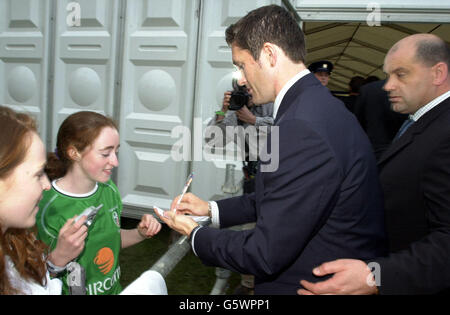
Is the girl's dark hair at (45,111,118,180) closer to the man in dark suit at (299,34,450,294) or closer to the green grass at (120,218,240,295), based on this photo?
the man in dark suit at (299,34,450,294)

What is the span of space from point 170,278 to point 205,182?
38.3 inches

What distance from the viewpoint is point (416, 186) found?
1.40m

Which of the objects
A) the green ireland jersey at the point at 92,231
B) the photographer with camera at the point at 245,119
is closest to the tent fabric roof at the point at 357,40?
the photographer with camera at the point at 245,119

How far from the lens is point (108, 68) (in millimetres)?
3279

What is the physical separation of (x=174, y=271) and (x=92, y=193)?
178cm

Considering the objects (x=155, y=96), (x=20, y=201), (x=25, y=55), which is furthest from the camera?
(x=25, y=55)

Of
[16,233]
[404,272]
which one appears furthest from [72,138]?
[404,272]

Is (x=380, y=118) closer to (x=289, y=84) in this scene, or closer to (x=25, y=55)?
(x=289, y=84)

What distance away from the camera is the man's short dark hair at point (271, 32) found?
1291 millimetres

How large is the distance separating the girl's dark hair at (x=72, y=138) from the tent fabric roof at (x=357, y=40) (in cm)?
551

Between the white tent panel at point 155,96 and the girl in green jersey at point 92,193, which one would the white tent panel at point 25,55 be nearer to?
the white tent panel at point 155,96

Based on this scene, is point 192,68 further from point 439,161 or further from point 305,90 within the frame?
point 439,161
